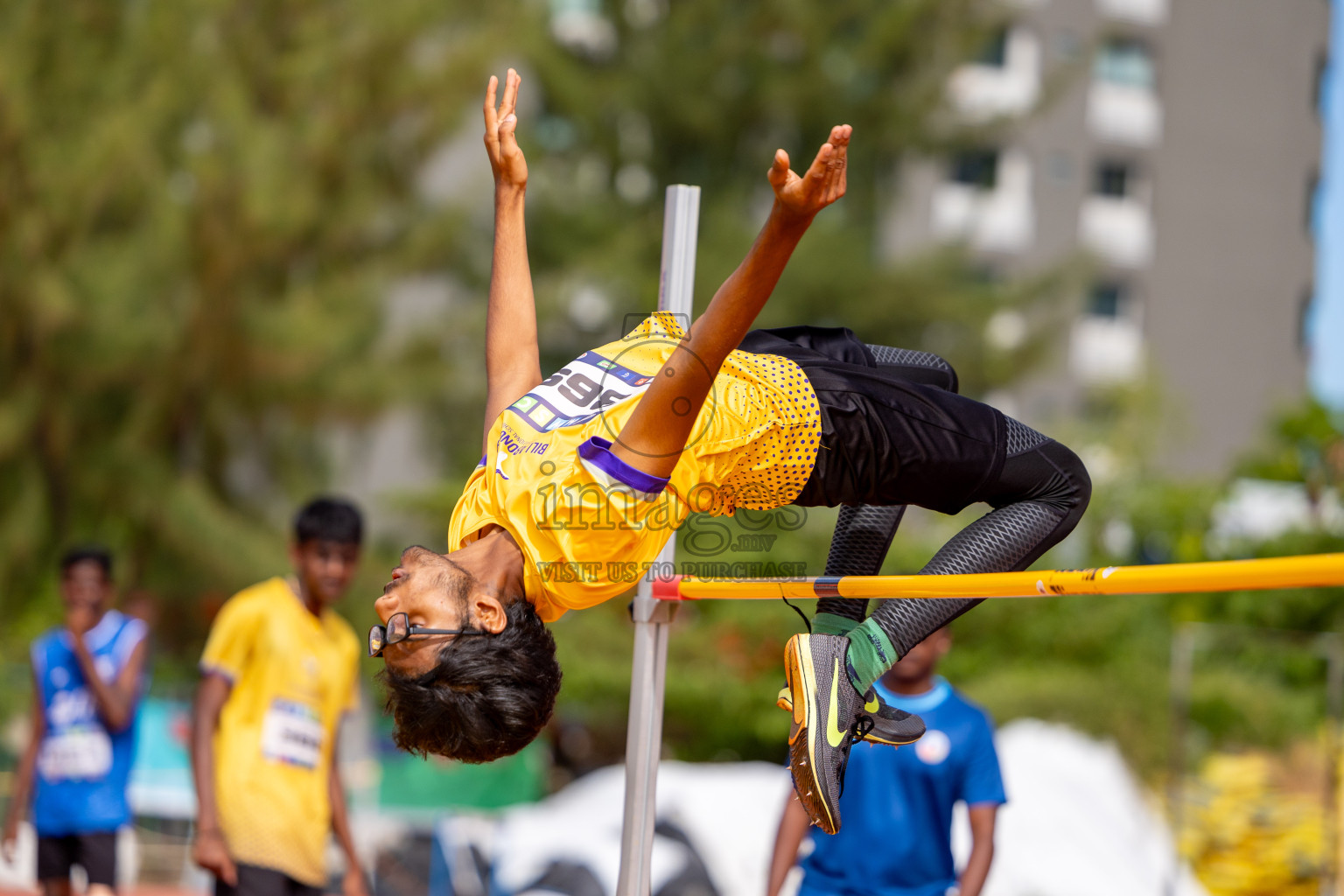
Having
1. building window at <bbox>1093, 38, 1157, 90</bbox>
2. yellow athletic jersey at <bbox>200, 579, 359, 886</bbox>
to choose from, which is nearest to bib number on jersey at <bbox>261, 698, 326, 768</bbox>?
yellow athletic jersey at <bbox>200, 579, 359, 886</bbox>

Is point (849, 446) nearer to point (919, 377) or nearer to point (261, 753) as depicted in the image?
point (919, 377)

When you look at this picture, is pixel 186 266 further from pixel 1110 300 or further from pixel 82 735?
pixel 1110 300

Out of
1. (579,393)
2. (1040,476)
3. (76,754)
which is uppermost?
(579,393)

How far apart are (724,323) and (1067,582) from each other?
742 millimetres

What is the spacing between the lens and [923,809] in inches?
163

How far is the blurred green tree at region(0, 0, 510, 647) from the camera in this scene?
1104 cm

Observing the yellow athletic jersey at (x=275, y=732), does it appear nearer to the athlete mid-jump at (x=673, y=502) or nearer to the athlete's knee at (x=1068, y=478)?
the athlete mid-jump at (x=673, y=502)

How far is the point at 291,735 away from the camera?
4531 millimetres

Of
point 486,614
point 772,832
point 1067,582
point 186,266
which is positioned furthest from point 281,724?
point 186,266

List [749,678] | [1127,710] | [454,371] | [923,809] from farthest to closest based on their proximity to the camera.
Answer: [454,371] < [749,678] < [1127,710] < [923,809]

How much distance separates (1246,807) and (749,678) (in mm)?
4233

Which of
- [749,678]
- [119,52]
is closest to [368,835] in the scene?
[749,678]

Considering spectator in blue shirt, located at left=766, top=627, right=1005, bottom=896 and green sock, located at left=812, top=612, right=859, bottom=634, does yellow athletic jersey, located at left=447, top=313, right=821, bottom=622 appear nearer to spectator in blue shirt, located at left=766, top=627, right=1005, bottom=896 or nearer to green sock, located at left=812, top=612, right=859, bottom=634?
green sock, located at left=812, top=612, right=859, bottom=634

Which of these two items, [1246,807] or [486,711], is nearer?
[486,711]
